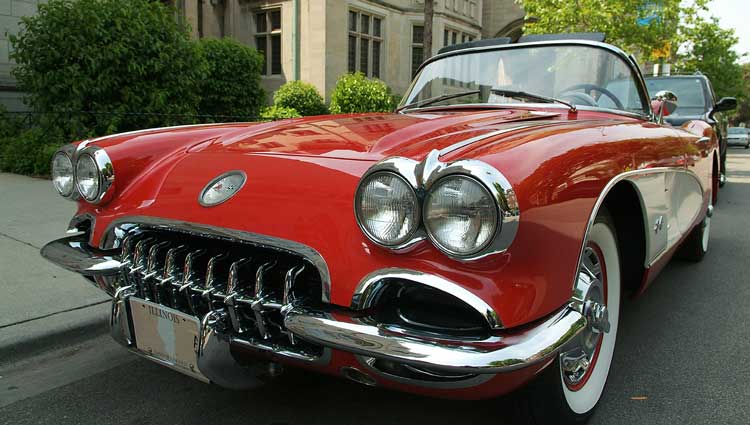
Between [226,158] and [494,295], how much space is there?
1.20 meters

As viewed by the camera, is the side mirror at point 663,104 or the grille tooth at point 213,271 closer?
the grille tooth at point 213,271

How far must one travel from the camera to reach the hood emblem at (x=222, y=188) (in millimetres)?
2061

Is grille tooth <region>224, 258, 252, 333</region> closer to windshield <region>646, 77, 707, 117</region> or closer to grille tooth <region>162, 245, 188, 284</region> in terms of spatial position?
grille tooth <region>162, 245, 188, 284</region>

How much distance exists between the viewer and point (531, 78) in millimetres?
3250

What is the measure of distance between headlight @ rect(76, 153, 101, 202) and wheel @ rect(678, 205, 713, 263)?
163 inches

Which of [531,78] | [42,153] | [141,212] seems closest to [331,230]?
[141,212]

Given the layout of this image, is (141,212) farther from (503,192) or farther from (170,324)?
(503,192)

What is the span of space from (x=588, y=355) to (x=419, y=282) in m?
1.02

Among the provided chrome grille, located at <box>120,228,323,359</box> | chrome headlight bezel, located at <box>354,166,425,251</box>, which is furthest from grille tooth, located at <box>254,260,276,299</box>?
chrome headlight bezel, located at <box>354,166,425,251</box>

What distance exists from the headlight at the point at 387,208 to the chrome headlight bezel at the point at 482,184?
20 millimetres

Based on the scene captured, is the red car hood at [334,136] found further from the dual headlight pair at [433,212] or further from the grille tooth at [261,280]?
the grille tooth at [261,280]

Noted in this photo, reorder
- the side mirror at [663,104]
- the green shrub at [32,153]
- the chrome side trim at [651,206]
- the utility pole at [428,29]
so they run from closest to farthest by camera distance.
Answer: the chrome side trim at [651,206] < the side mirror at [663,104] < the green shrub at [32,153] < the utility pole at [428,29]

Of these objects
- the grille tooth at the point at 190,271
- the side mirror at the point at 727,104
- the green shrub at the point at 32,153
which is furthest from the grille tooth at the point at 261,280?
the green shrub at the point at 32,153

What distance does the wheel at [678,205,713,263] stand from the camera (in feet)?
15.0
